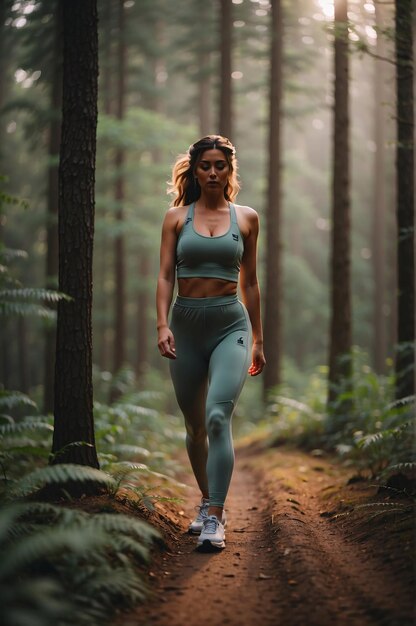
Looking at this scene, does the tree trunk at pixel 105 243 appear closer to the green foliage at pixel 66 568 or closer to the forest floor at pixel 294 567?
the forest floor at pixel 294 567

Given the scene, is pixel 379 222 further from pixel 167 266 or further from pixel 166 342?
pixel 166 342

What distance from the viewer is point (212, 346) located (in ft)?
15.0

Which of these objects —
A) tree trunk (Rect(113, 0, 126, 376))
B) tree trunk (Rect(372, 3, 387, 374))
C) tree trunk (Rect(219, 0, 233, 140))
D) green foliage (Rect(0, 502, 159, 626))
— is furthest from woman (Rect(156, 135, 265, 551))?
tree trunk (Rect(372, 3, 387, 374))

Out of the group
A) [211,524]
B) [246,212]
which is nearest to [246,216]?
[246,212]

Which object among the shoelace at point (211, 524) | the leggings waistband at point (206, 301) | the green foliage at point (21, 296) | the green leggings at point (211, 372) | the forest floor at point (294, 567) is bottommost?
the forest floor at point (294, 567)

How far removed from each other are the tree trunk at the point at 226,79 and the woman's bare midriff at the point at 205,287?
1031 cm

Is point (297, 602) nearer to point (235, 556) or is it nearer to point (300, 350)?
point (235, 556)

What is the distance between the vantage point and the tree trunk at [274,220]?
1424 centimetres

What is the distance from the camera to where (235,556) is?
13.4 feet

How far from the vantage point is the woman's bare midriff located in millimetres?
4531

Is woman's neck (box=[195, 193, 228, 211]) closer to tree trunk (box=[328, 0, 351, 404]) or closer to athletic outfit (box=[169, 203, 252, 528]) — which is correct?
athletic outfit (box=[169, 203, 252, 528])

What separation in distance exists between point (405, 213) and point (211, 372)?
465cm

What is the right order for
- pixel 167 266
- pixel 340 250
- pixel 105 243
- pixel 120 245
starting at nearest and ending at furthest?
pixel 167 266 → pixel 340 250 → pixel 120 245 → pixel 105 243

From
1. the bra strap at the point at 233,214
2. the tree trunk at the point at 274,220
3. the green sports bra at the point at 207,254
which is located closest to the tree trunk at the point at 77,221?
the green sports bra at the point at 207,254
